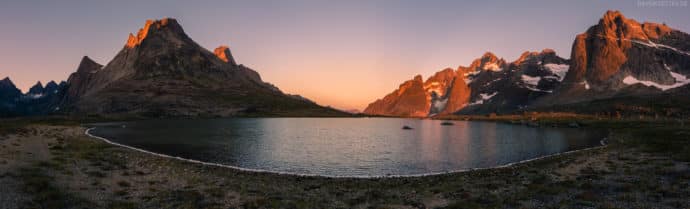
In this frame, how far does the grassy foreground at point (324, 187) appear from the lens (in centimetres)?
2238

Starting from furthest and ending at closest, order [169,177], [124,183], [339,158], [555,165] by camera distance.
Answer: [339,158] < [555,165] < [169,177] < [124,183]

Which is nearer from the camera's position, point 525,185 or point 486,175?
point 525,185

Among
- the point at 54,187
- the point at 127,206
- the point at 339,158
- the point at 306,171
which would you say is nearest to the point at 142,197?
the point at 127,206

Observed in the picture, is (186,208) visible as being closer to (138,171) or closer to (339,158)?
(138,171)

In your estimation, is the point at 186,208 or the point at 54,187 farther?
the point at 54,187

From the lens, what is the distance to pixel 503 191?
89.2ft

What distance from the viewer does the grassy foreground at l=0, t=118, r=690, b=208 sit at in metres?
22.4

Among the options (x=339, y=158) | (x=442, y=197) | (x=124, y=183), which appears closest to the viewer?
(x=442, y=197)

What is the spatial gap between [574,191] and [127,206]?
31.8 metres

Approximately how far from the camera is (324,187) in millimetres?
30953

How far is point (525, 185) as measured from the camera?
29344 mm

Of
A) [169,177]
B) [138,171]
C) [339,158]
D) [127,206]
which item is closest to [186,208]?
[127,206]

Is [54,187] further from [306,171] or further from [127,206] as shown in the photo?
[306,171]

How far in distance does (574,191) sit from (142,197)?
Result: 3230cm
